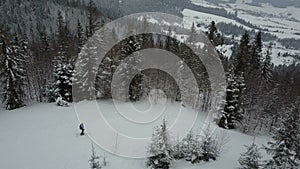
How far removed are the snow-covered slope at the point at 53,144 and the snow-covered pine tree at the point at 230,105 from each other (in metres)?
1.30

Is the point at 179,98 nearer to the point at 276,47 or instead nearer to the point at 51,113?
the point at 51,113

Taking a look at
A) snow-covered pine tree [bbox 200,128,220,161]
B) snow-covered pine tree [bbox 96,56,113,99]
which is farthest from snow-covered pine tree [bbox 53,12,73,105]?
snow-covered pine tree [bbox 200,128,220,161]

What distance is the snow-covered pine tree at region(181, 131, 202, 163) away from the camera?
1834 cm

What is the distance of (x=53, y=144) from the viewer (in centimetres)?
2006

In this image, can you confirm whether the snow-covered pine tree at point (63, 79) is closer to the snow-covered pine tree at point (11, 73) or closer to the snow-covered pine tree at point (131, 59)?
the snow-covered pine tree at point (11, 73)

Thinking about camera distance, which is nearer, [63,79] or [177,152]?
[177,152]

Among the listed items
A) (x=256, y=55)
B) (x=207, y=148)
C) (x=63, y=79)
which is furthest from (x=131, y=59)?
(x=256, y=55)

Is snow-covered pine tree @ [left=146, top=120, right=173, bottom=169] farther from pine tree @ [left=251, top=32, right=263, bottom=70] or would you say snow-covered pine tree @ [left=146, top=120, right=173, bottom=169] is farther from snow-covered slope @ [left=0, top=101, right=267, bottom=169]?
pine tree @ [left=251, top=32, right=263, bottom=70]

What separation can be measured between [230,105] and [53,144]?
17309 mm

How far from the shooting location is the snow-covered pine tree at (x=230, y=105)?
1036 inches

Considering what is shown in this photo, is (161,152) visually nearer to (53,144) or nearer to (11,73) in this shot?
(53,144)

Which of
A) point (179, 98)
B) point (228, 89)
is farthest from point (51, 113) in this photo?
point (228, 89)

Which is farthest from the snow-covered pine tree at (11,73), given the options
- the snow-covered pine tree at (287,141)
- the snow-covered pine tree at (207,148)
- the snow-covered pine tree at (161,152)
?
the snow-covered pine tree at (287,141)

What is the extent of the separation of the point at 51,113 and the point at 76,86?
16.2ft
